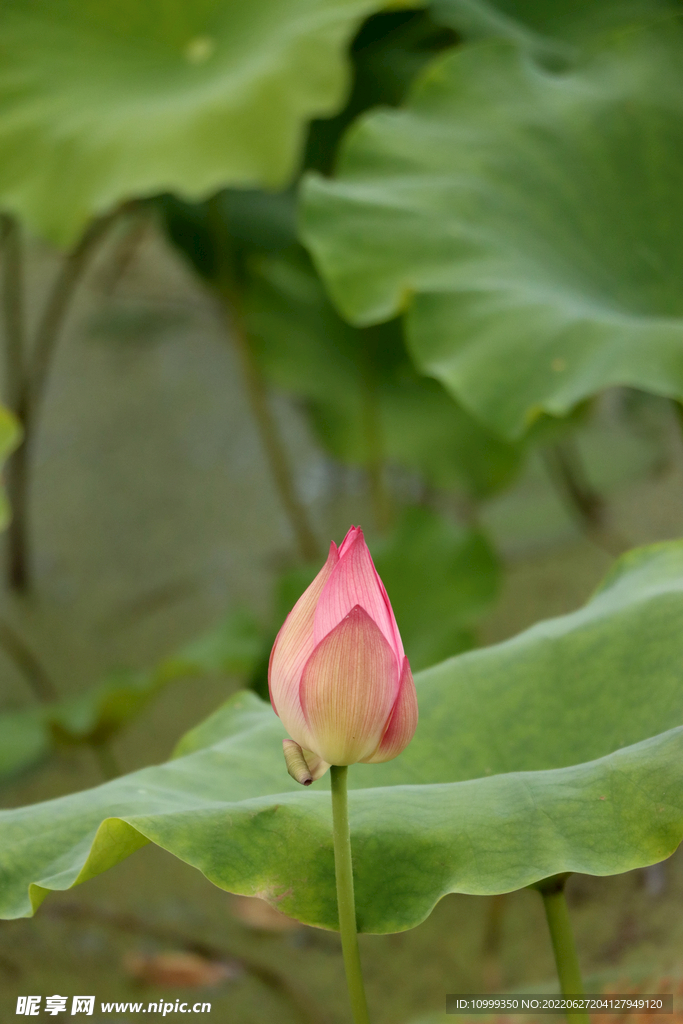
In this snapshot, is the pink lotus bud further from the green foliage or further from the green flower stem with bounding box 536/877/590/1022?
the green foliage

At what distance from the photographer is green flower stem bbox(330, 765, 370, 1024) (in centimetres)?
38

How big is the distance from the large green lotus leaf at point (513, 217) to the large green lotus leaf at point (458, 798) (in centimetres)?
35

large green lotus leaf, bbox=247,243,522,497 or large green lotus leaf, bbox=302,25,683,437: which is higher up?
large green lotus leaf, bbox=302,25,683,437

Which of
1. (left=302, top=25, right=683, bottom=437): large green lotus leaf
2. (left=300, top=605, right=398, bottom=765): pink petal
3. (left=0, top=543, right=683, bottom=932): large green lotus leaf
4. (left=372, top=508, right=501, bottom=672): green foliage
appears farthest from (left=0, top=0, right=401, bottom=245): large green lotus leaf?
(left=300, top=605, right=398, bottom=765): pink petal

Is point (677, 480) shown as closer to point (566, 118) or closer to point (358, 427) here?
point (358, 427)

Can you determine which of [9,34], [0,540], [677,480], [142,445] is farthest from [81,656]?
[677,480]

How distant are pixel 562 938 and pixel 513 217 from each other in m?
0.77

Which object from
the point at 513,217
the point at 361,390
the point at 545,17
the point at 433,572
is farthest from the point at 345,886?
the point at 545,17

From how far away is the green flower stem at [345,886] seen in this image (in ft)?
1.25

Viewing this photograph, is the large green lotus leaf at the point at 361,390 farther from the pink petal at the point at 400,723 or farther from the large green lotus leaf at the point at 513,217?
the pink petal at the point at 400,723

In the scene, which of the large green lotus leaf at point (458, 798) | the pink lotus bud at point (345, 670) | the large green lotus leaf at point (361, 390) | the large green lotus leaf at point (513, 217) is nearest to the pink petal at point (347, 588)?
the pink lotus bud at point (345, 670)

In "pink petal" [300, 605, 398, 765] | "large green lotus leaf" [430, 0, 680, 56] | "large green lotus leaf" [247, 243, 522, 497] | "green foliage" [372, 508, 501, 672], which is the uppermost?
"pink petal" [300, 605, 398, 765]

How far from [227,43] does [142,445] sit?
5.19ft

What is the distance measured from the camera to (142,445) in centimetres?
282
